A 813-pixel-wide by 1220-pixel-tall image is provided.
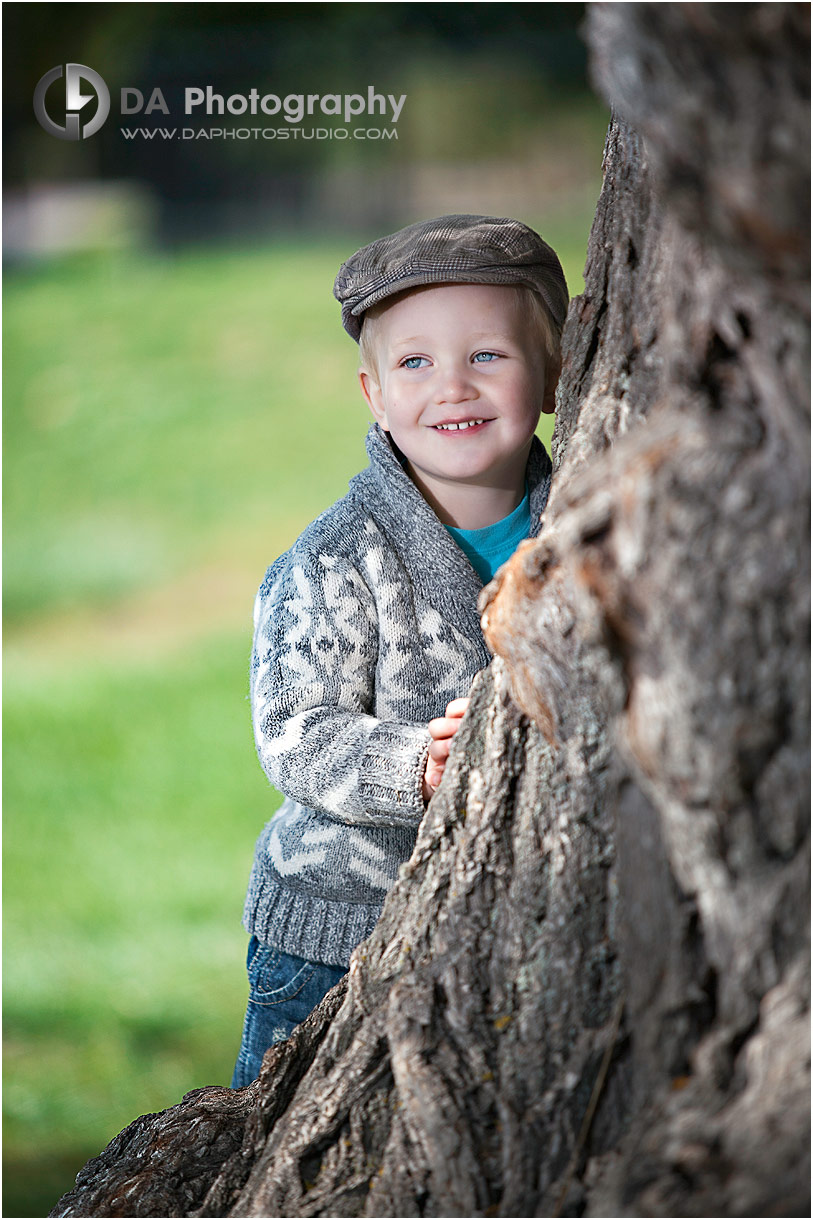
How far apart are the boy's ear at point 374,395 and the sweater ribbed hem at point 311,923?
1.64 feet

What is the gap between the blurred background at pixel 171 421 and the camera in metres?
3.12

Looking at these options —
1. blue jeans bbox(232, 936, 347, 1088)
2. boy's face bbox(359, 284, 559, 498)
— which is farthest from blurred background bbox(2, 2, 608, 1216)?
boy's face bbox(359, 284, 559, 498)

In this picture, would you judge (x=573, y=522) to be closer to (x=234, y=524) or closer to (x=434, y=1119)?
(x=434, y=1119)

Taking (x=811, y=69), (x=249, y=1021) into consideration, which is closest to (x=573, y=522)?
(x=811, y=69)

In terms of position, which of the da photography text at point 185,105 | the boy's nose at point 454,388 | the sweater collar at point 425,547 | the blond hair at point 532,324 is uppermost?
the da photography text at point 185,105

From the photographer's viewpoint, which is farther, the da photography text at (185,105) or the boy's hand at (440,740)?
the da photography text at (185,105)

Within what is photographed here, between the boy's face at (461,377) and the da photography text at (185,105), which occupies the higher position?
the da photography text at (185,105)

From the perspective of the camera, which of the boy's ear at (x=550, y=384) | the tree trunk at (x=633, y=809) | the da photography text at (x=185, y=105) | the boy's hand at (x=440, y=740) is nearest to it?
the tree trunk at (x=633, y=809)

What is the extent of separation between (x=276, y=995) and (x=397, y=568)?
494mm

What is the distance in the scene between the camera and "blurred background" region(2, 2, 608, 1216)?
3115 mm

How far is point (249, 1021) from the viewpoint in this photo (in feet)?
4.35

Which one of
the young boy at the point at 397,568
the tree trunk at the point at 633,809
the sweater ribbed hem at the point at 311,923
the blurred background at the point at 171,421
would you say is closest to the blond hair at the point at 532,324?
the young boy at the point at 397,568

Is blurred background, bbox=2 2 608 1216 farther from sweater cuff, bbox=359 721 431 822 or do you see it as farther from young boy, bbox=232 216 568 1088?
sweater cuff, bbox=359 721 431 822

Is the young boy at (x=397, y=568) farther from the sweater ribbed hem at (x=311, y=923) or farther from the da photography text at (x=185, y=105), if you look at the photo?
the da photography text at (x=185, y=105)
